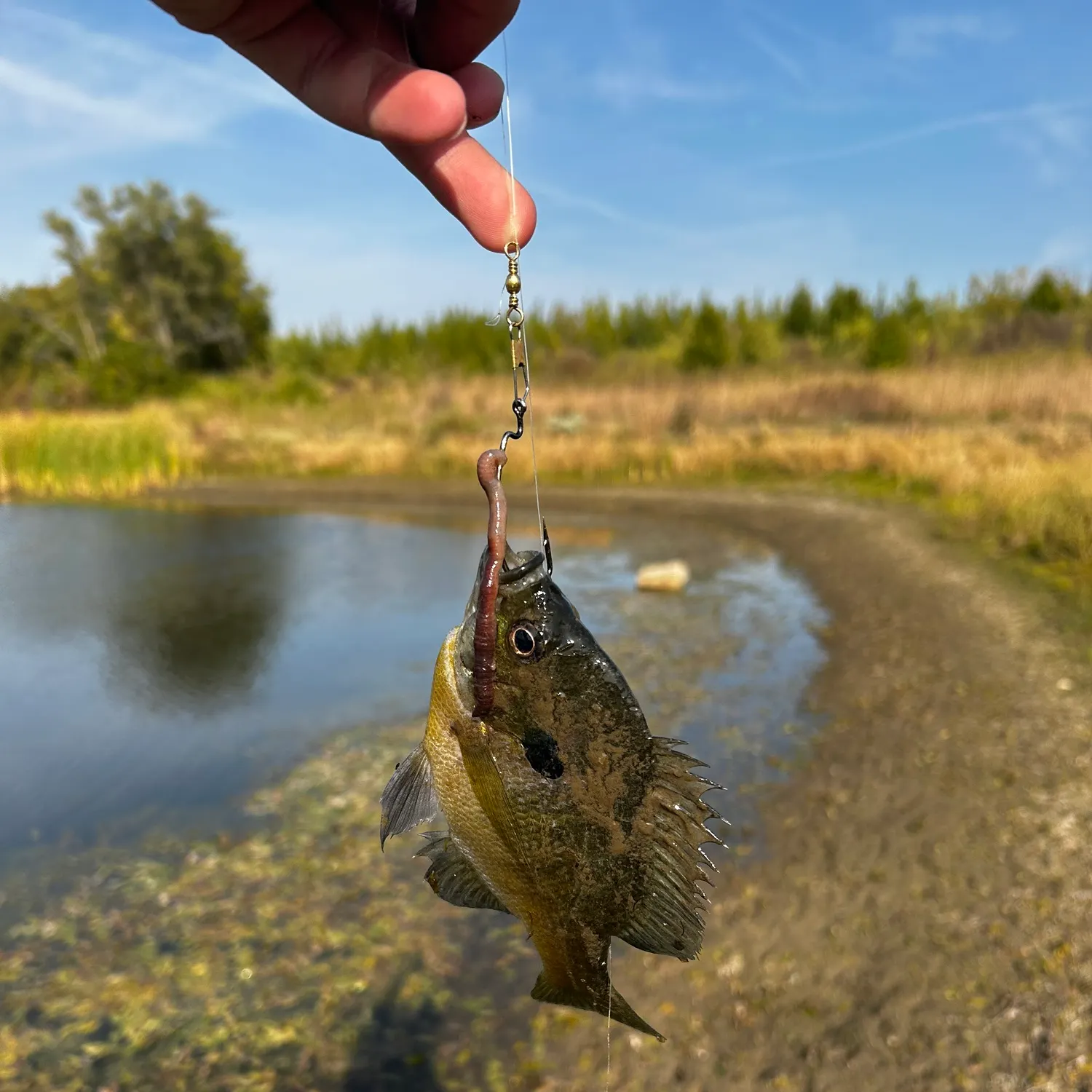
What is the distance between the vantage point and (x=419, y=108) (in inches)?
62.1

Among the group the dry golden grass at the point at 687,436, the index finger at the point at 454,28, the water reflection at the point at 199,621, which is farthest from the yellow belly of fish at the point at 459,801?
the dry golden grass at the point at 687,436

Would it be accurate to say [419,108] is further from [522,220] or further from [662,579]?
[662,579]

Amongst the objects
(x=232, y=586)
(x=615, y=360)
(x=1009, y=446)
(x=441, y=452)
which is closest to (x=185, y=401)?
(x=441, y=452)

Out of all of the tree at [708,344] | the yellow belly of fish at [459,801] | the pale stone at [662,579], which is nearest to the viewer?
the yellow belly of fish at [459,801]

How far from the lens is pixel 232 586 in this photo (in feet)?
46.6

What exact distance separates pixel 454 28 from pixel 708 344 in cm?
3807

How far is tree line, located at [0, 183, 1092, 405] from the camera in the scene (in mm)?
38562

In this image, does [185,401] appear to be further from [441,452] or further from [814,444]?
[814,444]

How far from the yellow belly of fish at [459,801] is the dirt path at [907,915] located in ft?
9.65

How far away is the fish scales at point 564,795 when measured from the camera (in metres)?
1.79

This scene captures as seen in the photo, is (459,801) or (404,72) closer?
(404,72)

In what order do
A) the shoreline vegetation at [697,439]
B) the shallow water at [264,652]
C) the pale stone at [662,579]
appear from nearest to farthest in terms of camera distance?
the shallow water at [264,652] → the pale stone at [662,579] → the shoreline vegetation at [697,439]

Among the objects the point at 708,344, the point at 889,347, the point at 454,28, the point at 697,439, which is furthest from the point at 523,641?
the point at 708,344

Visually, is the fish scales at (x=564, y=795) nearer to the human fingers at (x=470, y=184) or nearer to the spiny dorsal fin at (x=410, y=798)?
the spiny dorsal fin at (x=410, y=798)
